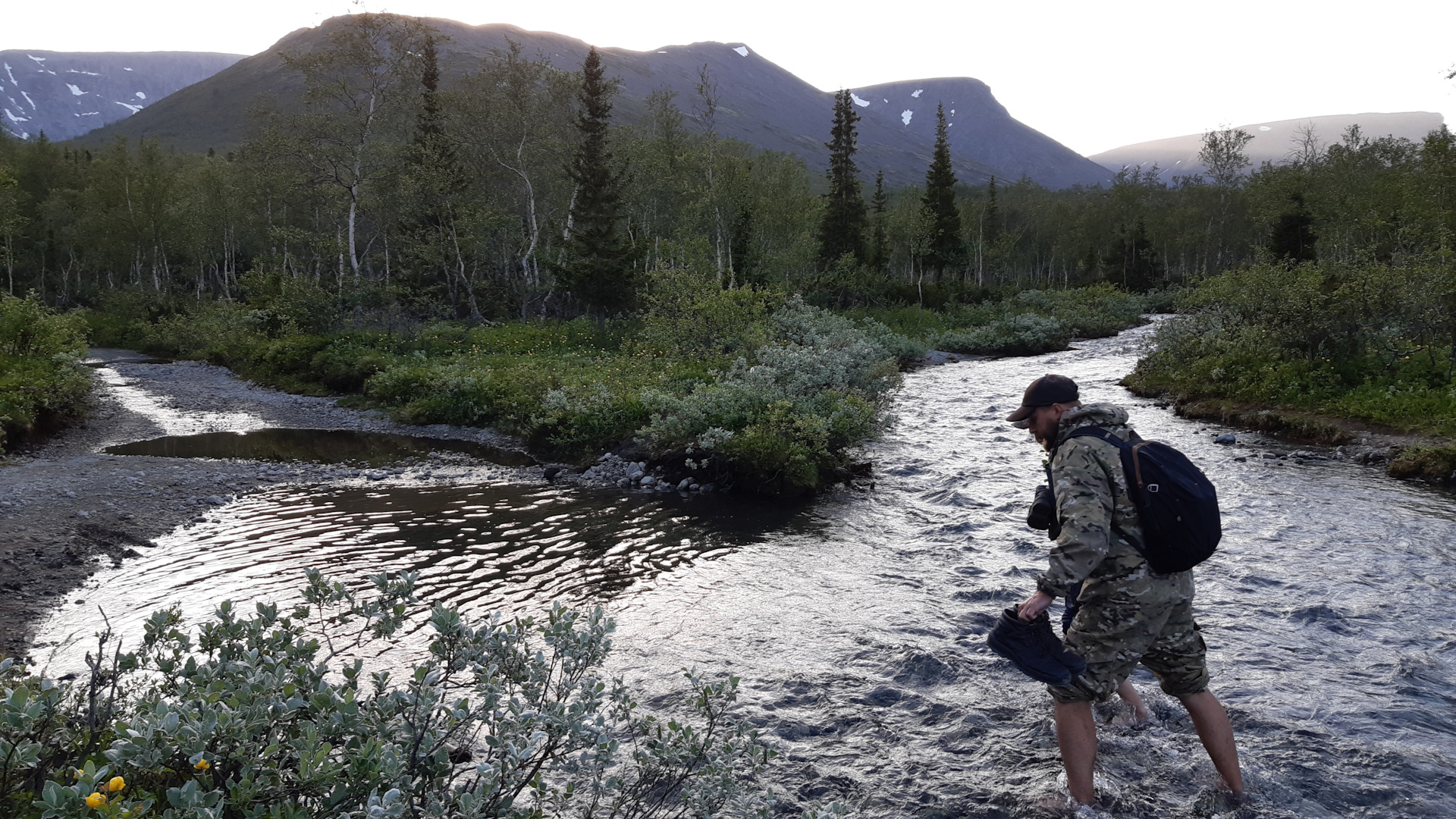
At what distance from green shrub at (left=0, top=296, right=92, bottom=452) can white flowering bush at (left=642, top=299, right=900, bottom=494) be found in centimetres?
1331

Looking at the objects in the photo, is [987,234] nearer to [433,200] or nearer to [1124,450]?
[433,200]

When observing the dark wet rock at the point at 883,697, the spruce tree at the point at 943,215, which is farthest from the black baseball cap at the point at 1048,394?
the spruce tree at the point at 943,215

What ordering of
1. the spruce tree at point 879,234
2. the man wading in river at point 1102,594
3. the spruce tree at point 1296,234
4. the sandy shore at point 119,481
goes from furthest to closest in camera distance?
the spruce tree at point 879,234, the spruce tree at point 1296,234, the sandy shore at point 119,481, the man wading in river at point 1102,594

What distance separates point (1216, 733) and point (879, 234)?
6514 cm

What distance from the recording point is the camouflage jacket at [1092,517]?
14.2ft

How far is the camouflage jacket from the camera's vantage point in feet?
14.2

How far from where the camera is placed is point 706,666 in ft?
23.1

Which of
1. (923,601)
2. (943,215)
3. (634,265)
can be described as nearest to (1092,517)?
(923,601)

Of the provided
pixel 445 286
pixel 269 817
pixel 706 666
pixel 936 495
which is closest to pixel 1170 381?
pixel 936 495

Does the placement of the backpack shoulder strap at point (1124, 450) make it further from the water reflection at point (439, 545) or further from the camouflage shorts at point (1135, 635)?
the water reflection at point (439, 545)

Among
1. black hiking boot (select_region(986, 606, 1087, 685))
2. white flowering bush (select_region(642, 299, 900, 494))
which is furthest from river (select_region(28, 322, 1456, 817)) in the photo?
black hiking boot (select_region(986, 606, 1087, 685))

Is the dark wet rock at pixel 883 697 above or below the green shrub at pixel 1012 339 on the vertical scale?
below

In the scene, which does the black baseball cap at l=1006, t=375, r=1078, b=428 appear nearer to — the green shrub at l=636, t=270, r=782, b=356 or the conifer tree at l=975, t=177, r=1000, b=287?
the green shrub at l=636, t=270, r=782, b=356

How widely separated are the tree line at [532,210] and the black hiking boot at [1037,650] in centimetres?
2436
